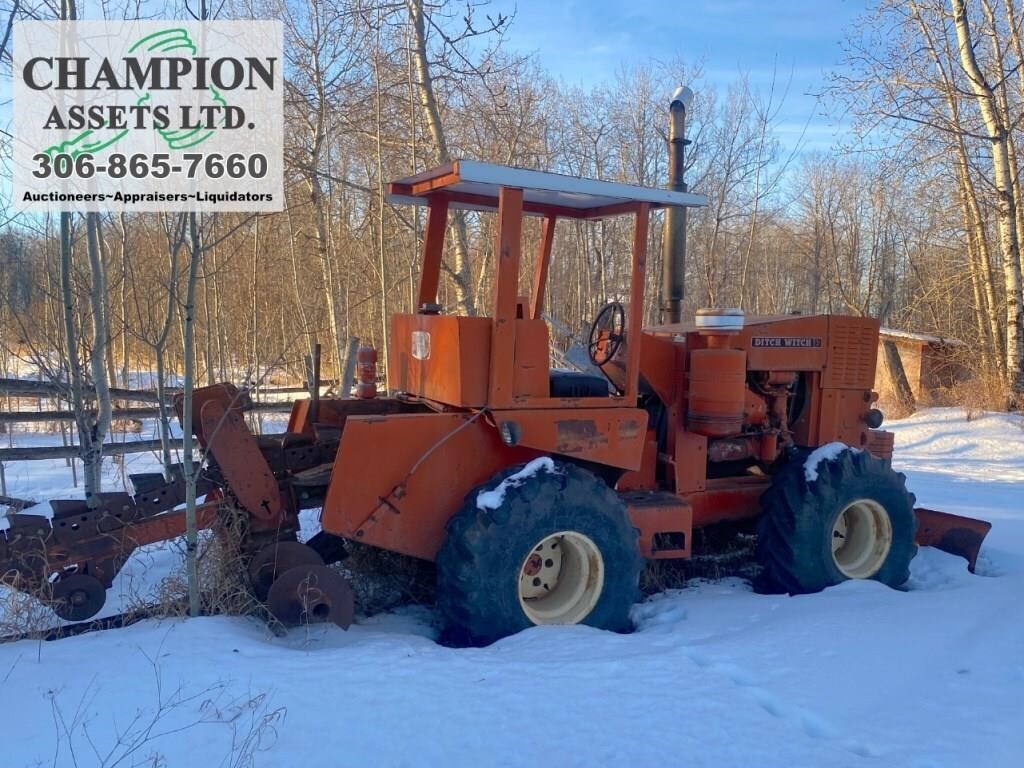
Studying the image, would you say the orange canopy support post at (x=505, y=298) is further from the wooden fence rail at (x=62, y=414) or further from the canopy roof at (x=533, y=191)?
the wooden fence rail at (x=62, y=414)

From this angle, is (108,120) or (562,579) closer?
(562,579)

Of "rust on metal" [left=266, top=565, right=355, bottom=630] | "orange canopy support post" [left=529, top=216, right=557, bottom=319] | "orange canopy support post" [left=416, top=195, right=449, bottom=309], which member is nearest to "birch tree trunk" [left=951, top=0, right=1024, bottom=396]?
"orange canopy support post" [left=529, top=216, right=557, bottom=319]

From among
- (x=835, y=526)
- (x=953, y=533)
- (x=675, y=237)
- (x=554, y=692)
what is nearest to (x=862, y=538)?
(x=835, y=526)

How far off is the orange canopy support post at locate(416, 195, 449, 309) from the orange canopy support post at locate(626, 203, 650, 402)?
129 centimetres

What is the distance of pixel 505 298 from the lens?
13.9ft

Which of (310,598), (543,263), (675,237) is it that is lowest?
(310,598)

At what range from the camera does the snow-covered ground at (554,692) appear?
9.25 feet

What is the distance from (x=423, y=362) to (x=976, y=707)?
3254 mm

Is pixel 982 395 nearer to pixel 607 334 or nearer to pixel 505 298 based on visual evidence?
pixel 607 334

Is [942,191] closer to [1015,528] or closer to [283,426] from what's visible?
[1015,528]

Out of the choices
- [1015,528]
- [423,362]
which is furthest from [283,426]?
[1015,528]

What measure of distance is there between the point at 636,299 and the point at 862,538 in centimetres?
243

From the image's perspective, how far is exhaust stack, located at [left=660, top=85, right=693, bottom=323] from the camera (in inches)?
302

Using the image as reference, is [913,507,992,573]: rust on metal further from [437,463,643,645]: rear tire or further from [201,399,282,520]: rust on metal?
[201,399,282,520]: rust on metal
